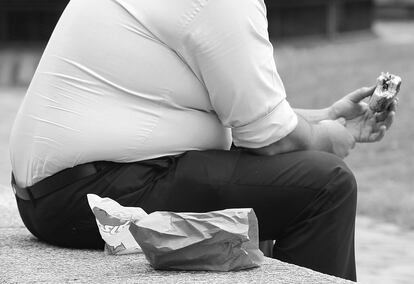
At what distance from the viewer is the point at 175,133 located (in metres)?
2.88

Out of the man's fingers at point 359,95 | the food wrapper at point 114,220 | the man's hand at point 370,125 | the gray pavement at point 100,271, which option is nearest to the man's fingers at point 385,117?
the man's hand at point 370,125

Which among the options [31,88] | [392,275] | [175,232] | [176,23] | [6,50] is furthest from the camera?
[6,50]

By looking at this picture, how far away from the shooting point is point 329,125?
3.13 m

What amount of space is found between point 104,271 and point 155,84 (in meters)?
0.54

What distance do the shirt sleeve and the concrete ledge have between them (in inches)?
16.7

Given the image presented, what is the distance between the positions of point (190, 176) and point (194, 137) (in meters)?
0.12

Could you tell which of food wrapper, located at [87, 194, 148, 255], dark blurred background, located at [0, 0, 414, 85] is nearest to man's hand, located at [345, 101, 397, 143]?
food wrapper, located at [87, 194, 148, 255]

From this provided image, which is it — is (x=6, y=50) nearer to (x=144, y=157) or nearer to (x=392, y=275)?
(x=392, y=275)

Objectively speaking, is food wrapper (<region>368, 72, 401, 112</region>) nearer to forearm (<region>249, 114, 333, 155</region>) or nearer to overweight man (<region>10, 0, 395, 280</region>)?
forearm (<region>249, 114, 333, 155</region>)

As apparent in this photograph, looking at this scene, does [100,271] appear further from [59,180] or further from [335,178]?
[335,178]

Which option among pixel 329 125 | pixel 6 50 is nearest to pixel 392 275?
pixel 329 125

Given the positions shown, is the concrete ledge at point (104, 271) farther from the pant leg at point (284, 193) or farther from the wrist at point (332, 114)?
the wrist at point (332, 114)

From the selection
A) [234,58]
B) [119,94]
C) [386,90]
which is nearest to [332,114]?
[386,90]

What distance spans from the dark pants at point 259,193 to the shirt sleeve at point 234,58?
13 cm
